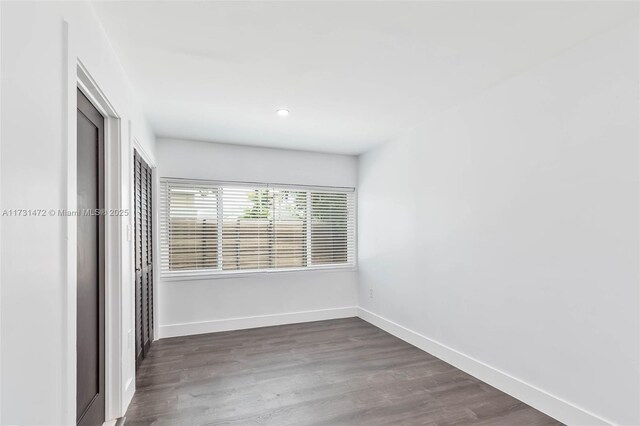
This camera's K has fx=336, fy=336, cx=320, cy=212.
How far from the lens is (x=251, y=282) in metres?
4.48

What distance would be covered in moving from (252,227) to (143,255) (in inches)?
59.2

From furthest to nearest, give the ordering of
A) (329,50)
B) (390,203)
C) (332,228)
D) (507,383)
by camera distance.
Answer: (332,228) < (390,203) < (507,383) < (329,50)

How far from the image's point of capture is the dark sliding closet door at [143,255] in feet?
10.1

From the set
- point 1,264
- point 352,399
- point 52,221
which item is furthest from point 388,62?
point 352,399

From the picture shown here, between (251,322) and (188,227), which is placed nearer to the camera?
(188,227)

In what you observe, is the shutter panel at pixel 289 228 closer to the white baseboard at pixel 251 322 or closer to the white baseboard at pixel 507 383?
the white baseboard at pixel 251 322

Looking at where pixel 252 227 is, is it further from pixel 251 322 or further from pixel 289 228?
pixel 251 322

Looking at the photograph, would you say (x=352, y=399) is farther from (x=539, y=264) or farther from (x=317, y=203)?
(x=317, y=203)

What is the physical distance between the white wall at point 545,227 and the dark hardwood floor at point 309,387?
36 cm

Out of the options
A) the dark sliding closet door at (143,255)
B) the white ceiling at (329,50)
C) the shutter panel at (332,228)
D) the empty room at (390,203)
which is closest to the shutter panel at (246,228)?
the empty room at (390,203)

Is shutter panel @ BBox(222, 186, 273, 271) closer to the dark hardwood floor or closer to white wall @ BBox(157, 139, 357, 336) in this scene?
white wall @ BBox(157, 139, 357, 336)

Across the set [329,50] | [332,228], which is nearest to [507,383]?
[329,50]

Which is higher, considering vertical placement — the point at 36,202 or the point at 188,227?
the point at 36,202

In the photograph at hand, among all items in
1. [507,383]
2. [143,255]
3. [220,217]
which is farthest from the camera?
[220,217]
